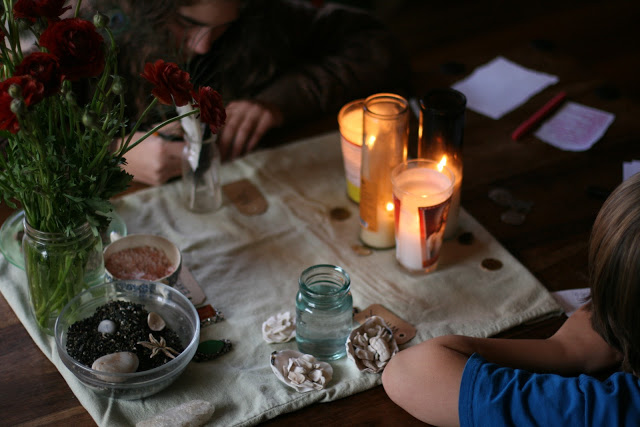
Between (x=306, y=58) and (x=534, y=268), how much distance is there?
878 millimetres

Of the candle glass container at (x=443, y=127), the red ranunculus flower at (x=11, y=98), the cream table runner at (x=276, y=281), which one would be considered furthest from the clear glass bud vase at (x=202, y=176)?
the red ranunculus flower at (x=11, y=98)

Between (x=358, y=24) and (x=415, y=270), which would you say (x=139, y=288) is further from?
(x=358, y=24)

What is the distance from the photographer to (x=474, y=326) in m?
1.01

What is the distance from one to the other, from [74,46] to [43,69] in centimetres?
4

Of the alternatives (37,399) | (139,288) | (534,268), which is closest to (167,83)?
(139,288)

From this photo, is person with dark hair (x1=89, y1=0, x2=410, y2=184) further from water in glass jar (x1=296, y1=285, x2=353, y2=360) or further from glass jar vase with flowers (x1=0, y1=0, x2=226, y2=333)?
water in glass jar (x1=296, y1=285, x2=353, y2=360)

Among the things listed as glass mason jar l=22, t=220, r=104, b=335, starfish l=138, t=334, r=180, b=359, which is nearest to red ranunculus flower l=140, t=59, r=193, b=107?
glass mason jar l=22, t=220, r=104, b=335

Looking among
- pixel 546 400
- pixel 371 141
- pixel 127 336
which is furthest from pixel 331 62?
pixel 546 400

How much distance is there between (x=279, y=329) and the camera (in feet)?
3.23

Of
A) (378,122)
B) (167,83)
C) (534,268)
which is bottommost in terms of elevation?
(534,268)

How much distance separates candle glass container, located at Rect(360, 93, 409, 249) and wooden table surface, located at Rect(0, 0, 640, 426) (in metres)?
0.21

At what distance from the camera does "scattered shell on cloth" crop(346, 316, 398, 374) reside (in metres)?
0.94

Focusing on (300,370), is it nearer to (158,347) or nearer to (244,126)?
(158,347)

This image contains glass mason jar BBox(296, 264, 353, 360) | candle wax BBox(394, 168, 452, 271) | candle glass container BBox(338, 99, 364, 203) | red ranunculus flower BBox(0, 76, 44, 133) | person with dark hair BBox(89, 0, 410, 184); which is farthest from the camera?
person with dark hair BBox(89, 0, 410, 184)
